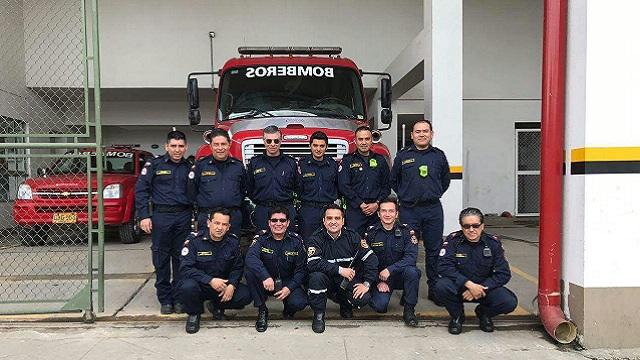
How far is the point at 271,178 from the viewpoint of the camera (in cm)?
480

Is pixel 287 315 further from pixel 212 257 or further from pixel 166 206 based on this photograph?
pixel 166 206

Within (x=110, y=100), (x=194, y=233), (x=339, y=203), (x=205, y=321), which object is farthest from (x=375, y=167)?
(x=110, y=100)

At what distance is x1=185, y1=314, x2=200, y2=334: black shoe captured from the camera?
13.8 feet

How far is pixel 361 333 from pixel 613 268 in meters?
2.03

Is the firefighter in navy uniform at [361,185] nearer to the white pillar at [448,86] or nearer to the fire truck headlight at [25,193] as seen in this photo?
the white pillar at [448,86]

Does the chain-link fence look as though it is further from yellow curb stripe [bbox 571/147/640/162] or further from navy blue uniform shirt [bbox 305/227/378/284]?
yellow curb stripe [bbox 571/147/640/162]

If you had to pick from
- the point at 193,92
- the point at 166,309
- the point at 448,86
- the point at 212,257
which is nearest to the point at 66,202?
the point at 193,92

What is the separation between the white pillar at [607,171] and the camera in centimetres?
381

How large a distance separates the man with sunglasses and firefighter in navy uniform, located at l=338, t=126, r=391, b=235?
52 cm

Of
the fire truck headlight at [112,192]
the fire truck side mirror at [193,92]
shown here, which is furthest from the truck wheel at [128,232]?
the fire truck side mirror at [193,92]

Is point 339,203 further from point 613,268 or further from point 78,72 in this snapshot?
point 78,72

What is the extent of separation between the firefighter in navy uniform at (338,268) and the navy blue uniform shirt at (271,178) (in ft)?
1.92

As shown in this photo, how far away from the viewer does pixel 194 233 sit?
4465 mm

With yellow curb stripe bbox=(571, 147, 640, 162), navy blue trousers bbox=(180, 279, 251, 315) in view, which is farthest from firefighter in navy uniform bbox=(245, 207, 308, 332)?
yellow curb stripe bbox=(571, 147, 640, 162)
